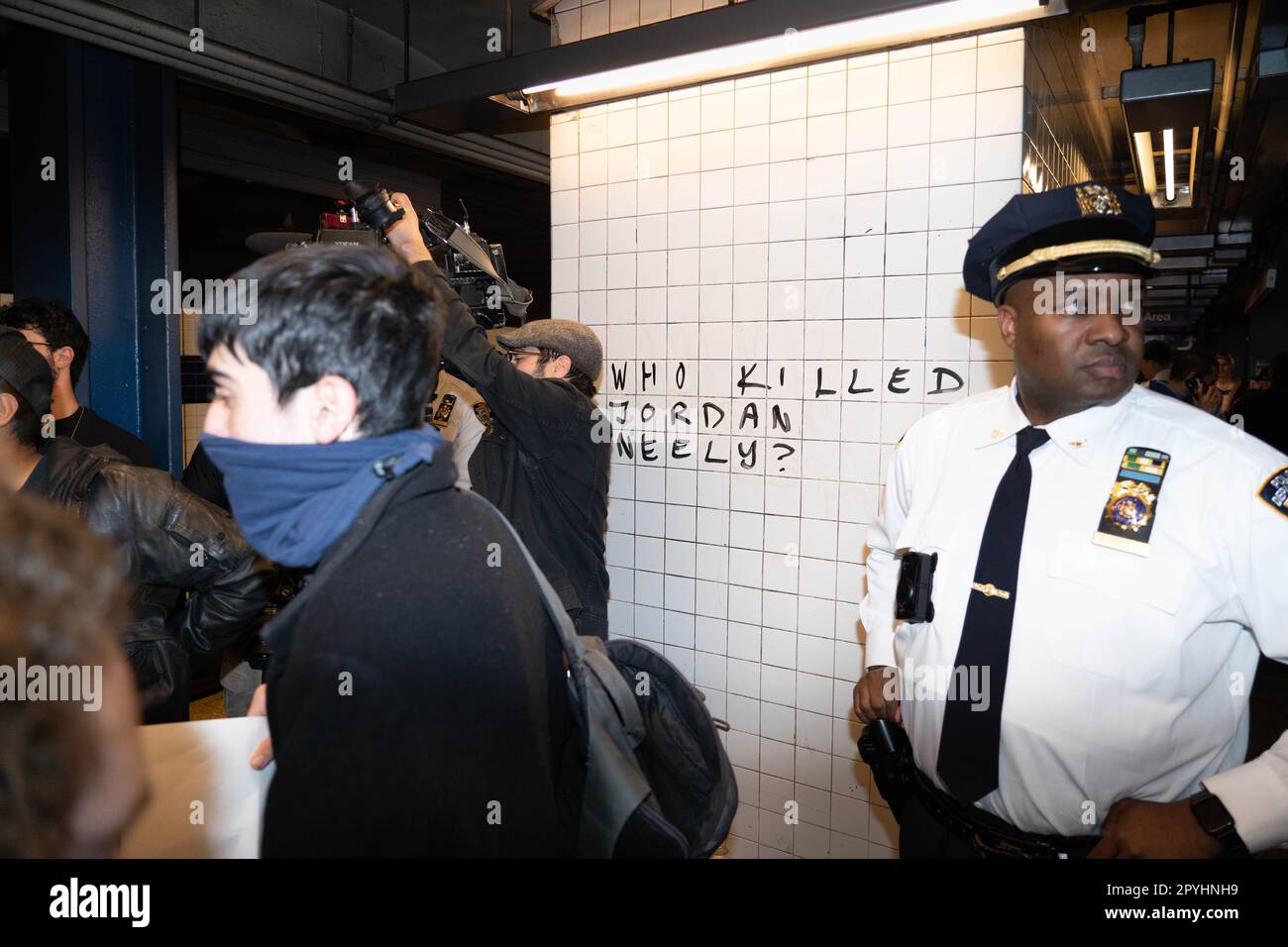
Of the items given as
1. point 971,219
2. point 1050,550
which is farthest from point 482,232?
point 1050,550

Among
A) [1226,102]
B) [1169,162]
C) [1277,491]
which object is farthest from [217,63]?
[1226,102]

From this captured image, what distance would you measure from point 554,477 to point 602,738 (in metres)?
1.72

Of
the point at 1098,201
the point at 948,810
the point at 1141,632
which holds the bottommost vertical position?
the point at 948,810

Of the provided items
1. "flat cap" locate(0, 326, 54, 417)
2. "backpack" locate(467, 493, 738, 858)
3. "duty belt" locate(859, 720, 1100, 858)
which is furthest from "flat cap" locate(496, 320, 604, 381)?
"backpack" locate(467, 493, 738, 858)

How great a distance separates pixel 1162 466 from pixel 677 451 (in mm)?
1956

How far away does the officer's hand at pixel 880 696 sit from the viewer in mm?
1872

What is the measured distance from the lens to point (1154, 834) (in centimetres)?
132

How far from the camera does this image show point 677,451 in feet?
10.8

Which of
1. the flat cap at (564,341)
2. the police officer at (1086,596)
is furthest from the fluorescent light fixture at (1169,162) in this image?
the flat cap at (564,341)

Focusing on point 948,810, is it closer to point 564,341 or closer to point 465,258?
point 564,341

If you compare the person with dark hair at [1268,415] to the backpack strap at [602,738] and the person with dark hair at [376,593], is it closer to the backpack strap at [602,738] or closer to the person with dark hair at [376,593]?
the backpack strap at [602,738]

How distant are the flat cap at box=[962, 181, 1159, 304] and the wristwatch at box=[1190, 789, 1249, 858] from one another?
38.8 inches
